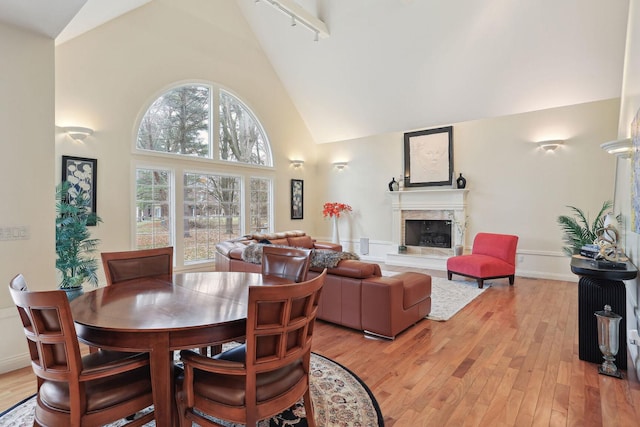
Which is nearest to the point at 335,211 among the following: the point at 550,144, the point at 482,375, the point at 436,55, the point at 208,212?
the point at 208,212

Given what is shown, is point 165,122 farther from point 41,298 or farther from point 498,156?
point 498,156

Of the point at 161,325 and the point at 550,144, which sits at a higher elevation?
the point at 550,144

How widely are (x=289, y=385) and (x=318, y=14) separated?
21.0ft

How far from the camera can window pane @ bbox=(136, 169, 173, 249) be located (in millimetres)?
5215

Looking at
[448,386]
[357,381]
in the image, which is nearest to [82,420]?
[357,381]

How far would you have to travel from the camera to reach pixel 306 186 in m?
8.41

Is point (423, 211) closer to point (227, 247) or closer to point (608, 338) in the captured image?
point (227, 247)

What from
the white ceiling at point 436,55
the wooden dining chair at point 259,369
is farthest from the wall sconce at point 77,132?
the wooden dining chair at point 259,369

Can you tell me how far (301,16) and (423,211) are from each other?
4.47m

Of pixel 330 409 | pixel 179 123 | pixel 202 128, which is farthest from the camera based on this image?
pixel 202 128

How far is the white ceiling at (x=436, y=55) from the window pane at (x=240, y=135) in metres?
1.46

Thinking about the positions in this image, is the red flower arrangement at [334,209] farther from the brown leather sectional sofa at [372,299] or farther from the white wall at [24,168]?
the white wall at [24,168]

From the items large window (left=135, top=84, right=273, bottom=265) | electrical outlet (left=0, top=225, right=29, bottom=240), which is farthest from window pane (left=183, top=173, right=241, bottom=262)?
electrical outlet (left=0, top=225, right=29, bottom=240)

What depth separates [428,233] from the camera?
711 centimetres
